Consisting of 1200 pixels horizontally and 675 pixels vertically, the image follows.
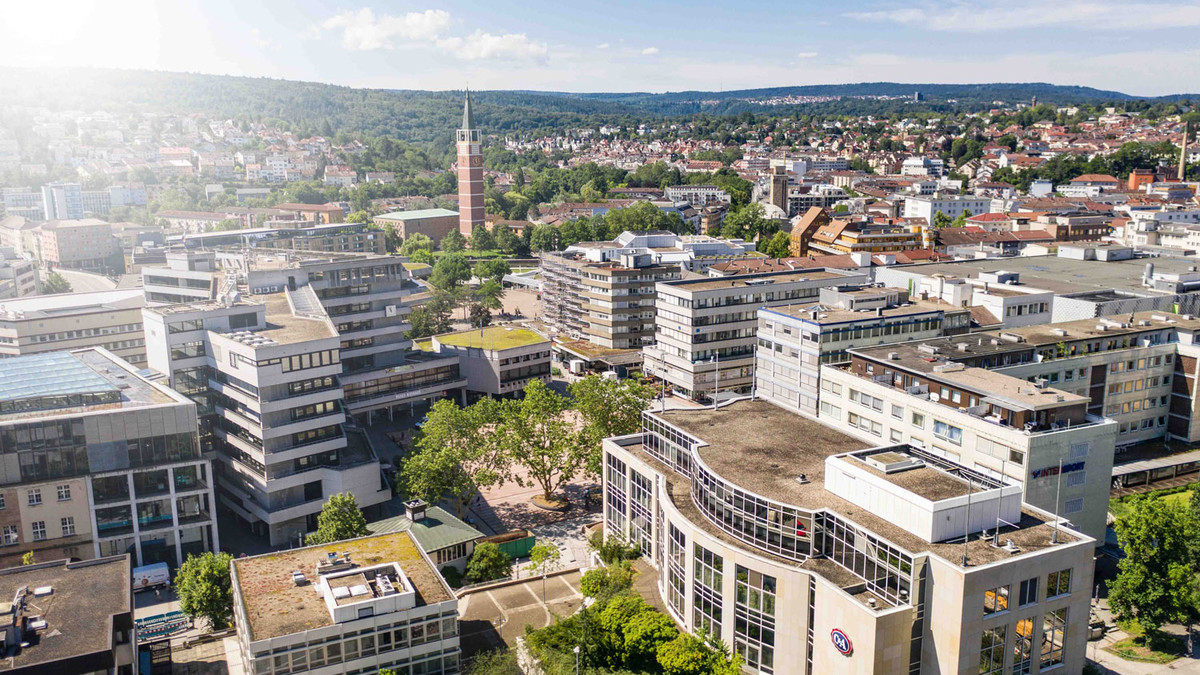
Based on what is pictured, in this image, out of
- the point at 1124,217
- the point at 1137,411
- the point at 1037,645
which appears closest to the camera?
the point at 1037,645

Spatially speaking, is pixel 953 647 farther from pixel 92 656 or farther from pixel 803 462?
pixel 92 656

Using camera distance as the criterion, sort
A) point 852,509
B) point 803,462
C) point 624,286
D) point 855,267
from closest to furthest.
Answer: point 852,509 → point 803,462 → point 624,286 → point 855,267

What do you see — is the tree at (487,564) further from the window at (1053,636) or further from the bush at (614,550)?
the window at (1053,636)

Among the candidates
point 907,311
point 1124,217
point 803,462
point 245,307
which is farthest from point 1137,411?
point 1124,217

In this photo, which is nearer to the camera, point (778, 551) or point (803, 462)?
point (778, 551)

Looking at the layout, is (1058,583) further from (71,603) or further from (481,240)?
(481,240)

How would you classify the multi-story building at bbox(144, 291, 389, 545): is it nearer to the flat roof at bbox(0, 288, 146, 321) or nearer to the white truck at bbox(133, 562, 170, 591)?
the white truck at bbox(133, 562, 170, 591)

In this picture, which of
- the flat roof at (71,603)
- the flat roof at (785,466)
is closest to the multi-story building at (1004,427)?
the flat roof at (785,466)

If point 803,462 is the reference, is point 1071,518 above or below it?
below
